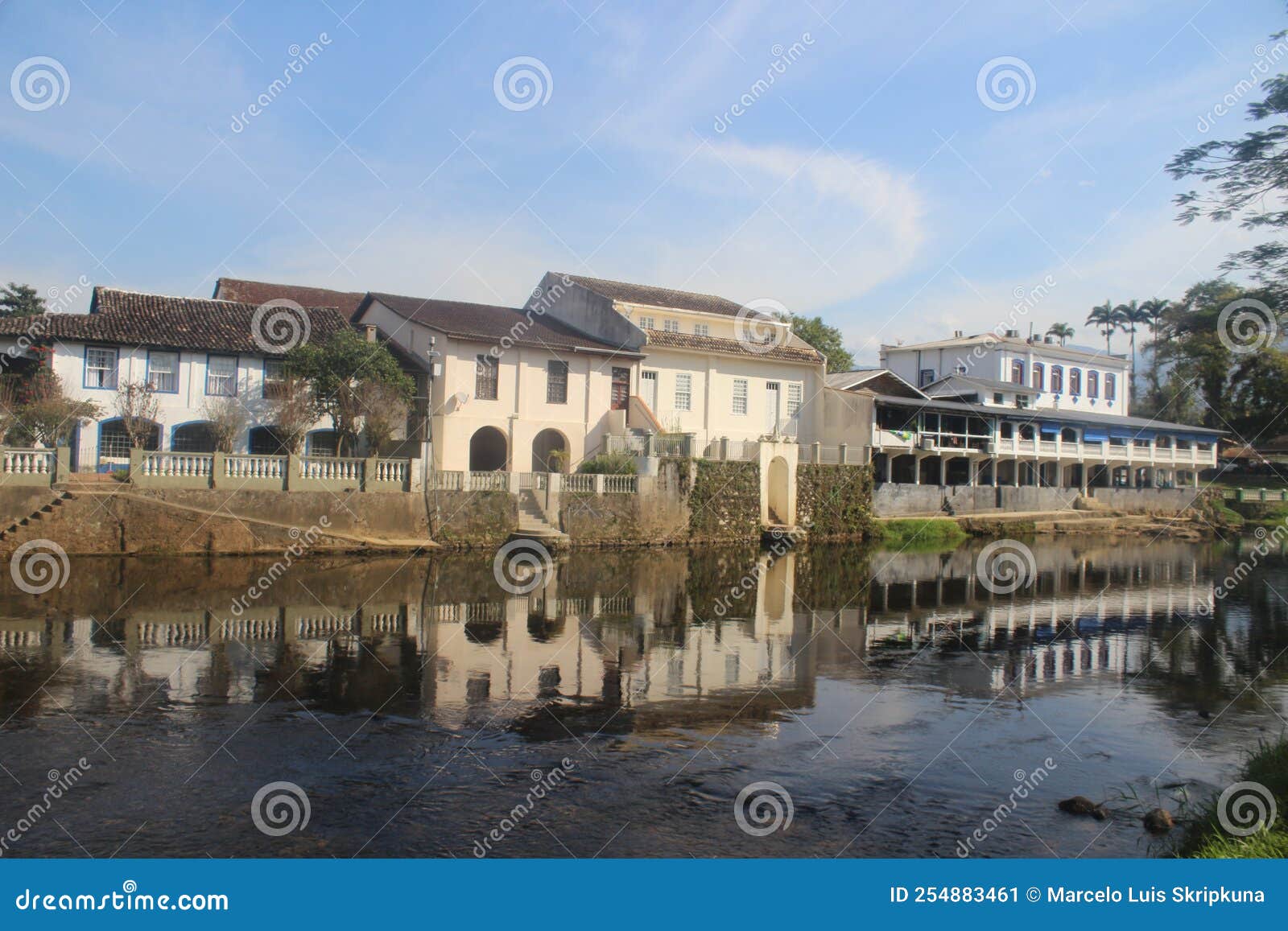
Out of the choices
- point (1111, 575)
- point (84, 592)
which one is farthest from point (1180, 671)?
point (84, 592)

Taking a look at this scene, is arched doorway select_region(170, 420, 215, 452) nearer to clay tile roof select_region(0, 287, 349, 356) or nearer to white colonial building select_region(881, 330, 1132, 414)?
clay tile roof select_region(0, 287, 349, 356)

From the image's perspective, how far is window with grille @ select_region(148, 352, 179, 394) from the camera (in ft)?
94.9

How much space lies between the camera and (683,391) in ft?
128

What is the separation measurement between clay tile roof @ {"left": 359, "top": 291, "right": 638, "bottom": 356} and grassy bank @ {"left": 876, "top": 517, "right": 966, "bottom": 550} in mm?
12424

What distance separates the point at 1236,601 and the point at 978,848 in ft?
63.3

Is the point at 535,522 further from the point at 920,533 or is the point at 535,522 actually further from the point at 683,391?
the point at 920,533

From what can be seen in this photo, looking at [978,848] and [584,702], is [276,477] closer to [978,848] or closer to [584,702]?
[584,702]

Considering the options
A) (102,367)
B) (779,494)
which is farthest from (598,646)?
(779,494)

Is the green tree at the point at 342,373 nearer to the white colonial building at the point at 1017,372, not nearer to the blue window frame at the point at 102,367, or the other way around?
the blue window frame at the point at 102,367

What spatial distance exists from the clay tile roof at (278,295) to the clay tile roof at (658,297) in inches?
384

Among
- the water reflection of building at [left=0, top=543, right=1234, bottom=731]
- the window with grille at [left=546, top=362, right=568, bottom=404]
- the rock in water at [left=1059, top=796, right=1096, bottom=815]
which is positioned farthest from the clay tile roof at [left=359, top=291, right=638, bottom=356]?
the rock in water at [left=1059, top=796, right=1096, bottom=815]

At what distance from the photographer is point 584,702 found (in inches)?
458

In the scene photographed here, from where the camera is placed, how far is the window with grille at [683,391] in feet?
128

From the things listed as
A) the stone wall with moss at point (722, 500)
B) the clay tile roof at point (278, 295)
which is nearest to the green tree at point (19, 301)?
the clay tile roof at point (278, 295)
